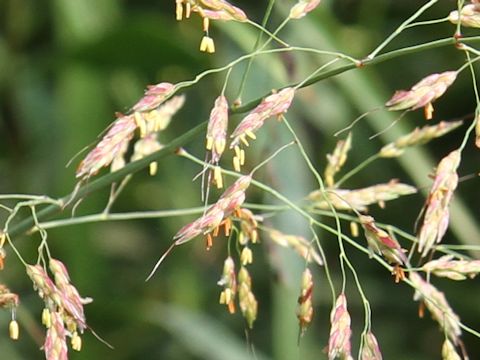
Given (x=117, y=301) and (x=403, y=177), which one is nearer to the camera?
(x=117, y=301)

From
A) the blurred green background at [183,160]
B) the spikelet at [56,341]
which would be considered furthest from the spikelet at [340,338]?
the blurred green background at [183,160]

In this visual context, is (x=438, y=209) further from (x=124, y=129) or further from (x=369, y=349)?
(x=124, y=129)

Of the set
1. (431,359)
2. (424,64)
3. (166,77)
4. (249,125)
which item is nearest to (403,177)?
(424,64)

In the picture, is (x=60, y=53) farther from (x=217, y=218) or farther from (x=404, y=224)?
(x=217, y=218)

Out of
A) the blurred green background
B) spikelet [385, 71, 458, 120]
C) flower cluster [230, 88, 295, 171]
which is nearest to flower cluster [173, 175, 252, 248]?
flower cluster [230, 88, 295, 171]

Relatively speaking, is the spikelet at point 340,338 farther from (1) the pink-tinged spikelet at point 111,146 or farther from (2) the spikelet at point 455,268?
(1) the pink-tinged spikelet at point 111,146

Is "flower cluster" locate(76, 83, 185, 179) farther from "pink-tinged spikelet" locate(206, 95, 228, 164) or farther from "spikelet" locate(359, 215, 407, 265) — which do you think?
"spikelet" locate(359, 215, 407, 265)

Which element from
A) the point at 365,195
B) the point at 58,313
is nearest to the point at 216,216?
the point at 58,313
